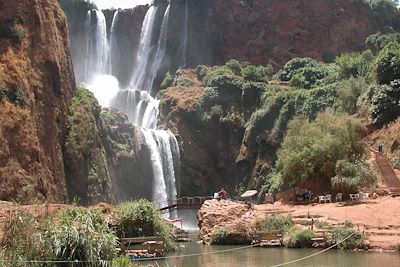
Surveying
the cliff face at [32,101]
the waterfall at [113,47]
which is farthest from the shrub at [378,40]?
the cliff face at [32,101]

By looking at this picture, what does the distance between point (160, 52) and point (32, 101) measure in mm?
44171

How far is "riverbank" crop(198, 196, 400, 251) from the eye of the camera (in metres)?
25.2

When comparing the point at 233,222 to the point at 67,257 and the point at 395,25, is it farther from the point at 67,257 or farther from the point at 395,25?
the point at 395,25

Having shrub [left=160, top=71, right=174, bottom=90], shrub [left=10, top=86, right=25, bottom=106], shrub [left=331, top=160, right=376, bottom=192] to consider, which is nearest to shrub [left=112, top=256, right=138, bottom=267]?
shrub [left=331, top=160, right=376, bottom=192]

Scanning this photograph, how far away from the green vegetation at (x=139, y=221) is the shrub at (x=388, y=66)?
27969mm

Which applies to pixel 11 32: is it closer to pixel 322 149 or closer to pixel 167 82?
pixel 322 149

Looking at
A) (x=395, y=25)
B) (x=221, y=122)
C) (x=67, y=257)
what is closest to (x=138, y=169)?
(x=221, y=122)

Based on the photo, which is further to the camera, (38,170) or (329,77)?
(329,77)

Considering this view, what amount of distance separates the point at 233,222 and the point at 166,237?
585 cm

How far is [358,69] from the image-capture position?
184 ft

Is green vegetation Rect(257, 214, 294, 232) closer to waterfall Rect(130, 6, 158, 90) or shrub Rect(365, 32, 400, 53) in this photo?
shrub Rect(365, 32, 400, 53)

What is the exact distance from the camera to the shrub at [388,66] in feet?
146

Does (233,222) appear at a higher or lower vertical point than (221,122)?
lower

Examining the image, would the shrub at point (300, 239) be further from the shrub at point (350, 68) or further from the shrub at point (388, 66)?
the shrub at point (350, 68)
